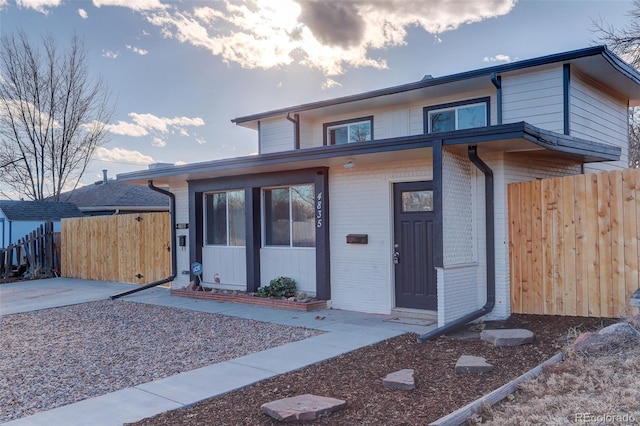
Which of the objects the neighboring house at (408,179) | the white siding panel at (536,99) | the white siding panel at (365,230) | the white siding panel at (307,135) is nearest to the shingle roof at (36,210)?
the neighboring house at (408,179)

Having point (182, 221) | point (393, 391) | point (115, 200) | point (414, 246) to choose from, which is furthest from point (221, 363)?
point (115, 200)

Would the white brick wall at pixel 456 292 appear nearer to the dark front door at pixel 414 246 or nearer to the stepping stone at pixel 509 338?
the dark front door at pixel 414 246

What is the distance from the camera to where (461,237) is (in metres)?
7.59

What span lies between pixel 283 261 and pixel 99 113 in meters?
20.6

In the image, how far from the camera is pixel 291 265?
10.4 meters

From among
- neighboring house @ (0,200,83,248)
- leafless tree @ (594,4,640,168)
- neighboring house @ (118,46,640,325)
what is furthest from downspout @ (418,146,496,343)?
neighboring house @ (0,200,83,248)

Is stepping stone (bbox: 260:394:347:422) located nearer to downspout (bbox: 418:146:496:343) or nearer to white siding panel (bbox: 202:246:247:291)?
downspout (bbox: 418:146:496:343)

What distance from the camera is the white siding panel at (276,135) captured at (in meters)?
12.3

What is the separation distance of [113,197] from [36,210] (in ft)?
15.3

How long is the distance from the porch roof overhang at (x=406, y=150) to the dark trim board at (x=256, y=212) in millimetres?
216

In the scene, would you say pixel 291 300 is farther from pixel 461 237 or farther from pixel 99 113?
pixel 99 113

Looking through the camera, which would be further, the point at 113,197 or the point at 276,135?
the point at 113,197

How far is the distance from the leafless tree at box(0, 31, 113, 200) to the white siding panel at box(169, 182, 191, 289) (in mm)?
16397

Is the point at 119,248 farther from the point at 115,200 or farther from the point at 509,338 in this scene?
the point at 509,338
